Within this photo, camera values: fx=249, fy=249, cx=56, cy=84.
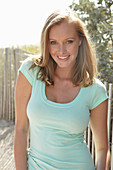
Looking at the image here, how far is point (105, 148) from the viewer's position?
182 cm

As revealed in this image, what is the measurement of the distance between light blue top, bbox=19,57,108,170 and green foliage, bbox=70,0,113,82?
2147 millimetres

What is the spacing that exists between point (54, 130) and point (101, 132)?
0.38 metres

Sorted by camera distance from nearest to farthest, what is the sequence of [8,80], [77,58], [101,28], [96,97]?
[96,97] < [77,58] < [101,28] < [8,80]

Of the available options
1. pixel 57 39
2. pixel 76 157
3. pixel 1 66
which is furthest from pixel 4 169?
pixel 1 66

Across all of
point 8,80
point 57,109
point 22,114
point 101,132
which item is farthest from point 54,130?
point 8,80

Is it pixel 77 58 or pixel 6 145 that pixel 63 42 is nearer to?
pixel 77 58

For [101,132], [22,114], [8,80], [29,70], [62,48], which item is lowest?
[8,80]

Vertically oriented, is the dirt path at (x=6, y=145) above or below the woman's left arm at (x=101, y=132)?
below

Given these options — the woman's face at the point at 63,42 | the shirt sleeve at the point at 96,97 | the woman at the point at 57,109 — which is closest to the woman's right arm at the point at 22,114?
the woman at the point at 57,109

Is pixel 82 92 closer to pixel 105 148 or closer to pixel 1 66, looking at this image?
pixel 105 148

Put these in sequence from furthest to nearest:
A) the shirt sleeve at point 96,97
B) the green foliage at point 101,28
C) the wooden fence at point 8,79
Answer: the wooden fence at point 8,79
the green foliage at point 101,28
the shirt sleeve at point 96,97

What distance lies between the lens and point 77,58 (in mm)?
Result: 1954

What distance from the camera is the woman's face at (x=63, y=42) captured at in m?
1.65

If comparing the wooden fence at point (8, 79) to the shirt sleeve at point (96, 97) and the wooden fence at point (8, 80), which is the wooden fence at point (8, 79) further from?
the shirt sleeve at point (96, 97)
